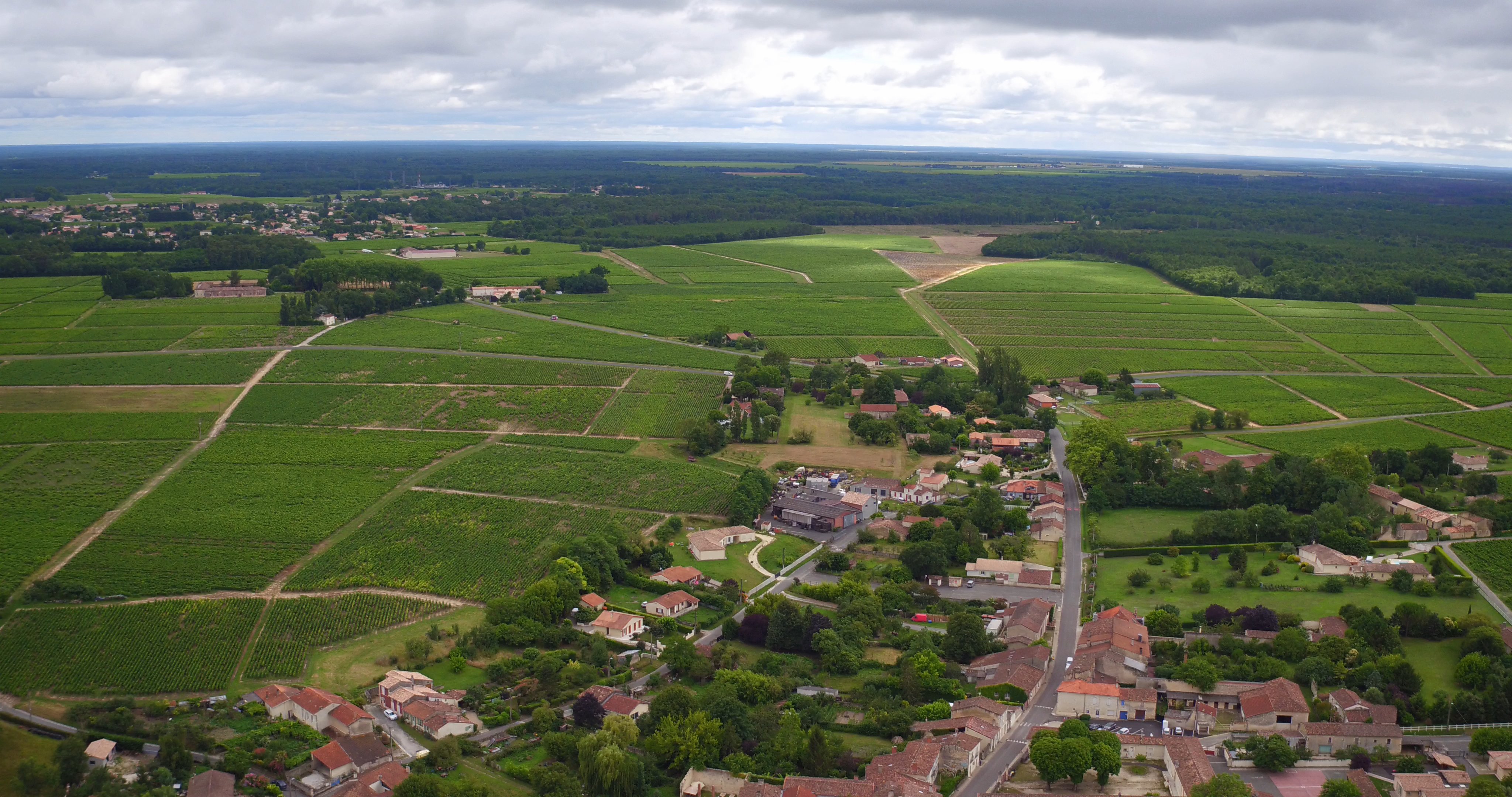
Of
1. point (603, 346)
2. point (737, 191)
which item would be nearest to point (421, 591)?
point (603, 346)

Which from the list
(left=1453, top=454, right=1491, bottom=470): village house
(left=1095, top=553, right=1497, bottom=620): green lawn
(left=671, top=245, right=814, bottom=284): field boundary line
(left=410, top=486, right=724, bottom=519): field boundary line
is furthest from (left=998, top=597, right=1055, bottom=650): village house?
(left=671, top=245, right=814, bottom=284): field boundary line

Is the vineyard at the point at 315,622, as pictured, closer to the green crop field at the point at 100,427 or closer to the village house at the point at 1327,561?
the green crop field at the point at 100,427

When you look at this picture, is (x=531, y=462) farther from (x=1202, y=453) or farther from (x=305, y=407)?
(x=1202, y=453)

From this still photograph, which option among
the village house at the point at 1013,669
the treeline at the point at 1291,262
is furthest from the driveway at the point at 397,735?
the treeline at the point at 1291,262

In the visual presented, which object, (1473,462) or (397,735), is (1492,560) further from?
(397,735)

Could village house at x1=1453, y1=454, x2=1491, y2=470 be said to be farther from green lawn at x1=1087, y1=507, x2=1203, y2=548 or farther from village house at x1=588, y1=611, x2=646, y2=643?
village house at x1=588, y1=611, x2=646, y2=643

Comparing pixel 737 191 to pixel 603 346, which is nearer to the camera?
pixel 603 346
